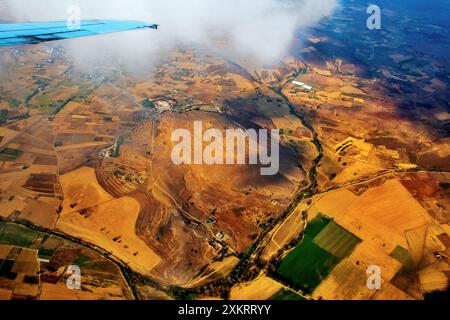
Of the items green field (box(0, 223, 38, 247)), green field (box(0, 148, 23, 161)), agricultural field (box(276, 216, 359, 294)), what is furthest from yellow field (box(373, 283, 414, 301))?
green field (box(0, 148, 23, 161))

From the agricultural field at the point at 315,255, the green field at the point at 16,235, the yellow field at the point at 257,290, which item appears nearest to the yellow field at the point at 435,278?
the agricultural field at the point at 315,255

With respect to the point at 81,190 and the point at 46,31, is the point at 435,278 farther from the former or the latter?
the point at 81,190

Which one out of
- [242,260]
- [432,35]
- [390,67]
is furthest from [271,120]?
[432,35]

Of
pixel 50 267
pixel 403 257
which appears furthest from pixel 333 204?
pixel 50 267

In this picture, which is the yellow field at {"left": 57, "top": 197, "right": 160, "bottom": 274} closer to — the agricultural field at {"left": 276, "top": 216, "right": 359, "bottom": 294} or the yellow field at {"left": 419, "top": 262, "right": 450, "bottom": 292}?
the agricultural field at {"left": 276, "top": 216, "right": 359, "bottom": 294}

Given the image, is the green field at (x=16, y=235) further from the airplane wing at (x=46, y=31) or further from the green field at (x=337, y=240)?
the green field at (x=337, y=240)
